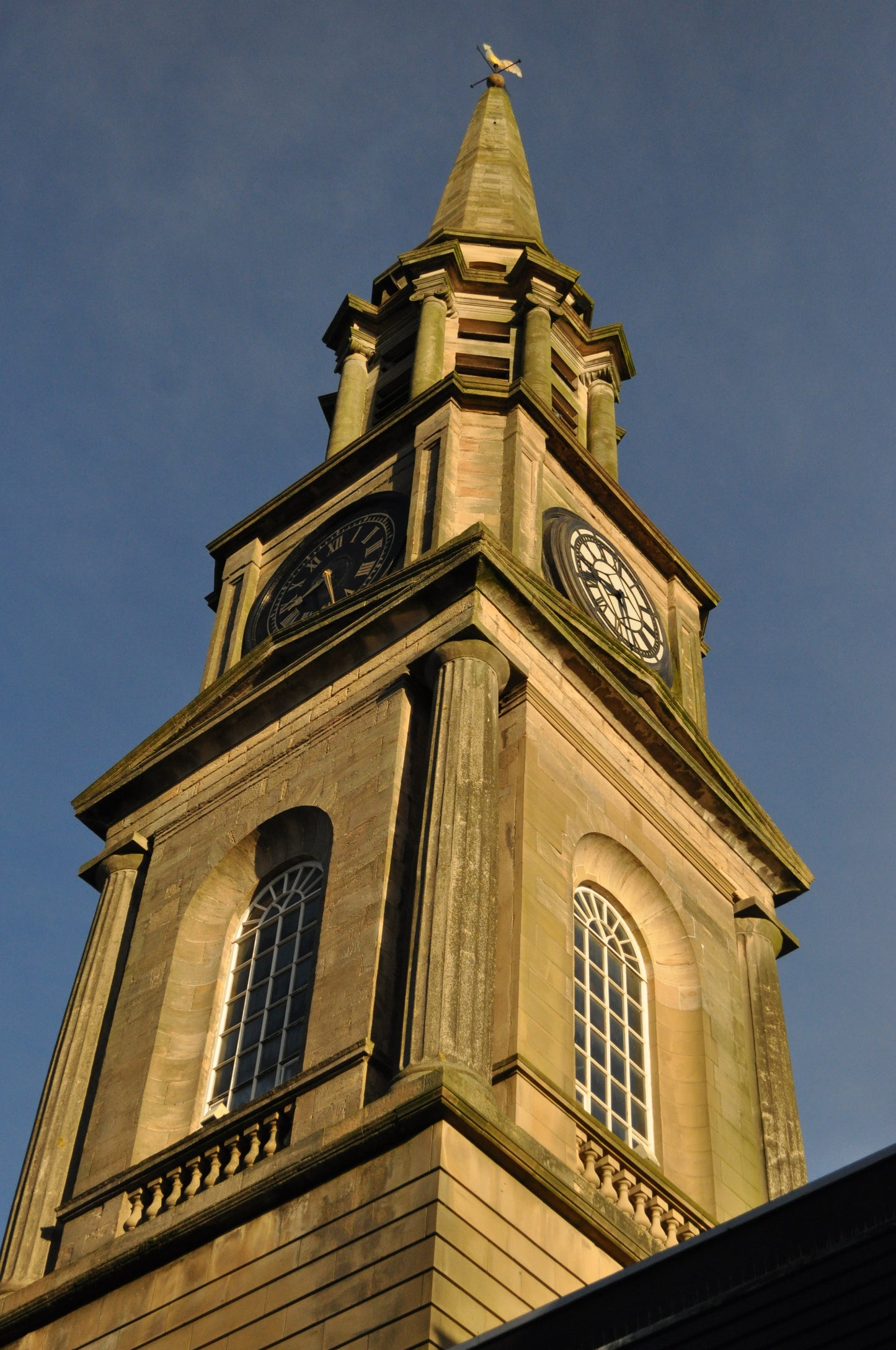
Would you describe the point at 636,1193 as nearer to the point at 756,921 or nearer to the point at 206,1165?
the point at 206,1165

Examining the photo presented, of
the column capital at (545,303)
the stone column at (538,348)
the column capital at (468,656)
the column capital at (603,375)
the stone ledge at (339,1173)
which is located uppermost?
the column capital at (603,375)

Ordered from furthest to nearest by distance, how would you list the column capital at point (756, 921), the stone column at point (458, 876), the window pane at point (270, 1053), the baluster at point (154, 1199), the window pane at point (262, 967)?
the column capital at point (756, 921)
the window pane at point (262, 967)
the window pane at point (270, 1053)
the baluster at point (154, 1199)
the stone column at point (458, 876)

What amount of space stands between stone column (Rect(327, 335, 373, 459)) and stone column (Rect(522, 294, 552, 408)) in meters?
2.98

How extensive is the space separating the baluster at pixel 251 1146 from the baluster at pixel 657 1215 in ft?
12.3

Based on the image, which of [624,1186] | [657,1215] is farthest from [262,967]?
[657,1215]

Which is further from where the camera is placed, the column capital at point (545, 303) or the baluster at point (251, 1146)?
the column capital at point (545, 303)

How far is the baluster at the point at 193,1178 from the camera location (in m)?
17.6

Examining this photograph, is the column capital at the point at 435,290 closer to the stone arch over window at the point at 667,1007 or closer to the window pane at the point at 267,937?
the stone arch over window at the point at 667,1007

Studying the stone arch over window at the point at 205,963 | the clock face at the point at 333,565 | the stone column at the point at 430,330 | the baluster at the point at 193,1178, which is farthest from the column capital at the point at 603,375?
the baluster at the point at 193,1178

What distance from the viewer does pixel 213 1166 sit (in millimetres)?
17547

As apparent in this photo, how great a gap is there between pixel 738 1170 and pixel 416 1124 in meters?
6.30

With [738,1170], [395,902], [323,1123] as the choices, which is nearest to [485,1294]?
[323,1123]

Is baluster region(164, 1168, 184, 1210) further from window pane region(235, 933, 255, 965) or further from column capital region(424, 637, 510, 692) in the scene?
column capital region(424, 637, 510, 692)

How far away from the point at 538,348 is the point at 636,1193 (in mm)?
15858
